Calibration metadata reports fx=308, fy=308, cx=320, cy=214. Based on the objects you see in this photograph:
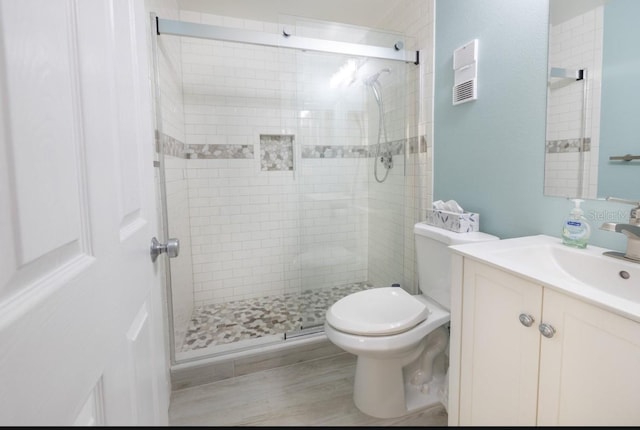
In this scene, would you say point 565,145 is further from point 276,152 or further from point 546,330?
point 276,152

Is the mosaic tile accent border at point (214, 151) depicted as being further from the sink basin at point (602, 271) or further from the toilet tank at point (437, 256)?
the sink basin at point (602, 271)

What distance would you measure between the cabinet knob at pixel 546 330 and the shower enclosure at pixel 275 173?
1393mm

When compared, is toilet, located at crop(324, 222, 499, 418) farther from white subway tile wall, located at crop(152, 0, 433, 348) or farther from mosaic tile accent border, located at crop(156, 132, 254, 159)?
mosaic tile accent border, located at crop(156, 132, 254, 159)

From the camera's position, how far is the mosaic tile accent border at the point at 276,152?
273cm

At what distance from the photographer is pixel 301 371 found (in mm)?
1887

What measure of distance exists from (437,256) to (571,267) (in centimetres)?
63

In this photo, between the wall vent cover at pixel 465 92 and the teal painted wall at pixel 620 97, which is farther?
the wall vent cover at pixel 465 92

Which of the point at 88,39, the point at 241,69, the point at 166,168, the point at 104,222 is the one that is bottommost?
the point at 104,222

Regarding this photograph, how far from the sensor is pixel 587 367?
0.75 metres

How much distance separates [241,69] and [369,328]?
2.30 m

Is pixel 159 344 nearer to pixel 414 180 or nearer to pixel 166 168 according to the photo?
pixel 166 168

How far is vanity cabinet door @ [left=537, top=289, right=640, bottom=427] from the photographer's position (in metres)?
0.67

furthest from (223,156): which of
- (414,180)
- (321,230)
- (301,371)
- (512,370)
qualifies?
(512,370)

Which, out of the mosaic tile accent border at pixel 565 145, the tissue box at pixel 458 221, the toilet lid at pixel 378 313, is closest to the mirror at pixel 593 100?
the mosaic tile accent border at pixel 565 145
